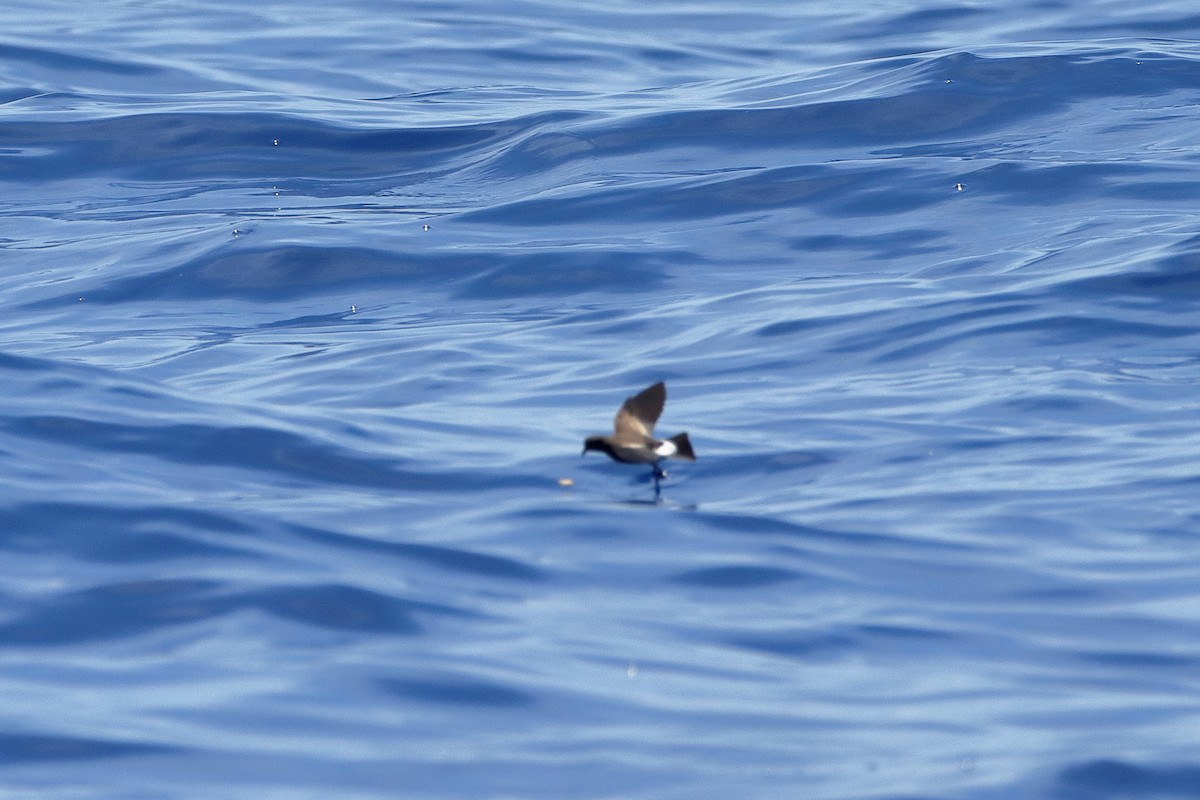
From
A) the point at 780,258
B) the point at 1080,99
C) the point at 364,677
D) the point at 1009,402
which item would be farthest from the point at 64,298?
the point at 1080,99

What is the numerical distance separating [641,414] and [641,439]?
0.11 metres

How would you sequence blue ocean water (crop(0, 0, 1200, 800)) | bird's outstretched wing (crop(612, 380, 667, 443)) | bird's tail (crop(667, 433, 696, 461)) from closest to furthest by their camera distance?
blue ocean water (crop(0, 0, 1200, 800))
bird's tail (crop(667, 433, 696, 461))
bird's outstretched wing (crop(612, 380, 667, 443))

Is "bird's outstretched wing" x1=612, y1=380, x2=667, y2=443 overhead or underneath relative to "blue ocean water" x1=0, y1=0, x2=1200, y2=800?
overhead

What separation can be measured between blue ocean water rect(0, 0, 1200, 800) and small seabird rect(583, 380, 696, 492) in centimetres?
21

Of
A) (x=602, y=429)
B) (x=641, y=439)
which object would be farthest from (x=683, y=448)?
(x=602, y=429)

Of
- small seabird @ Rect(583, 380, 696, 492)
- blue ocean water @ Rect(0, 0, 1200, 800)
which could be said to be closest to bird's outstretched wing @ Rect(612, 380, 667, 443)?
small seabird @ Rect(583, 380, 696, 492)

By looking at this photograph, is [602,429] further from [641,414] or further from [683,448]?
[683,448]

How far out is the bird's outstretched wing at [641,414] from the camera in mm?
6922

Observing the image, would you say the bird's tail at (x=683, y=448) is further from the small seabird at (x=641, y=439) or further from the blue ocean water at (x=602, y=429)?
the blue ocean water at (x=602, y=429)

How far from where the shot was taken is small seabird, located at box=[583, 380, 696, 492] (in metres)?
6.69

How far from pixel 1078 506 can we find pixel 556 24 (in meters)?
14.0

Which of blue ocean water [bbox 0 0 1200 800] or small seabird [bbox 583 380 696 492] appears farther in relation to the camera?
small seabird [bbox 583 380 696 492]

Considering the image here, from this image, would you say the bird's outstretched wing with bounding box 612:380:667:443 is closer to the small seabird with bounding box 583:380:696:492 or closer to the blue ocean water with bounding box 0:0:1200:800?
the small seabird with bounding box 583:380:696:492

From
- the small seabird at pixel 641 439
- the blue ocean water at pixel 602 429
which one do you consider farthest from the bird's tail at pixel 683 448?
the blue ocean water at pixel 602 429
